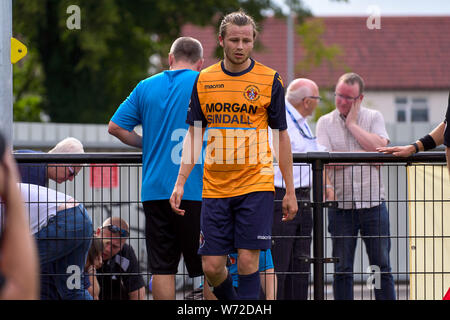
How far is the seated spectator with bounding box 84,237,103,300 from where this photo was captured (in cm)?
587

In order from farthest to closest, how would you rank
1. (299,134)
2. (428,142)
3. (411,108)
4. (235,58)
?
(411,108)
(299,134)
(428,142)
(235,58)

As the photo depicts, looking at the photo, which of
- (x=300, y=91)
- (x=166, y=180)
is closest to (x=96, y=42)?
(x=300, y=91)

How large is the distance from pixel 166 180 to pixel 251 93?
35.9 inches

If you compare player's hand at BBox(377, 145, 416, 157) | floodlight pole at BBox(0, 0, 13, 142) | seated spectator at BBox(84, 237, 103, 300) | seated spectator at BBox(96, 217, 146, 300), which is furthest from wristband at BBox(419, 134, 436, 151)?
floodlight pole at BBox(0, 0, 13, 142)

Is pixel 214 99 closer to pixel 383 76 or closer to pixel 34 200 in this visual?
pixel 34 200

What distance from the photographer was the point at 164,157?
5.44 m

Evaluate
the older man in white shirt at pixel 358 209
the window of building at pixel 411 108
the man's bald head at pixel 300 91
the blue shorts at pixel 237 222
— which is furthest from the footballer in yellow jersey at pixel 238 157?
the window of building at pixel 411 108

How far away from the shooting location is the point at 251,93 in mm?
4957

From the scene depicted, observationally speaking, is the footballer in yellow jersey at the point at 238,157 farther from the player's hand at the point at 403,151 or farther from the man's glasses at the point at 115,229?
the player's hand at the point at 403,151

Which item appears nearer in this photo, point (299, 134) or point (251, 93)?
point (251, 93)

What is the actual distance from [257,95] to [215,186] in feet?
2.04

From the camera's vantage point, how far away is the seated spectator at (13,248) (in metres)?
2.43

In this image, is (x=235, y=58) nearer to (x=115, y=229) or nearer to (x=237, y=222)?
(x=237, y=222)
